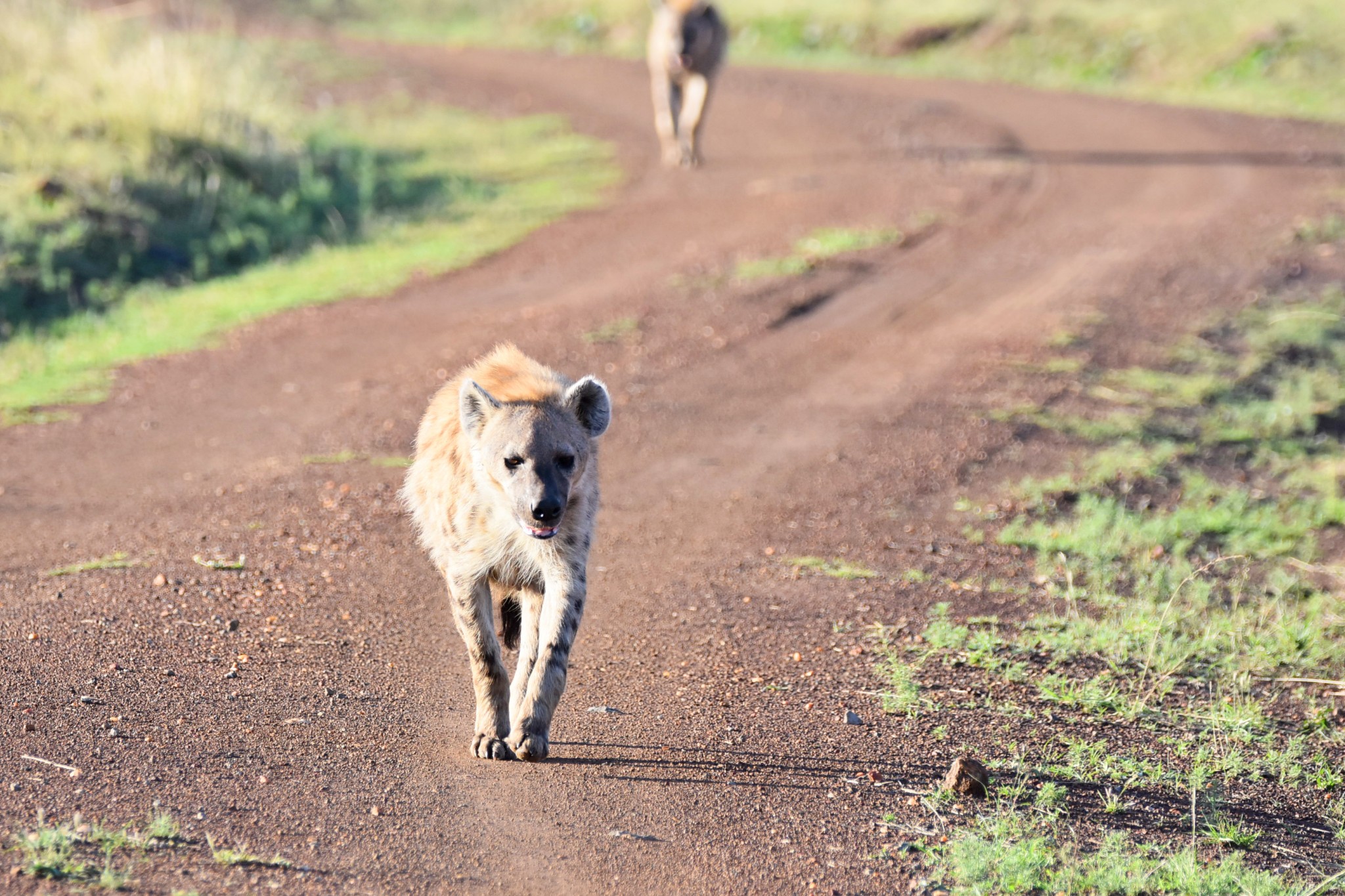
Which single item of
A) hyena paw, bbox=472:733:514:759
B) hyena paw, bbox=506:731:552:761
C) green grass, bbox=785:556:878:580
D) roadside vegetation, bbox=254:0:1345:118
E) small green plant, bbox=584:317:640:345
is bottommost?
green grass, bbox=785:556:878:580

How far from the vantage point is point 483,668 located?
167 inches

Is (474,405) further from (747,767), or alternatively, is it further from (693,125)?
(693,125)

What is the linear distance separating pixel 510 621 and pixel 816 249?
657 cm

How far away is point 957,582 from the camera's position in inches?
238

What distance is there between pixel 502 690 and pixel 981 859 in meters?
1.49

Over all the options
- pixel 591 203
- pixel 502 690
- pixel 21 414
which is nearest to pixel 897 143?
pixel 591 203

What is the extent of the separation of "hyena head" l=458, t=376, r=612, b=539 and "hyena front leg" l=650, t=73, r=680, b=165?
10.4 meters

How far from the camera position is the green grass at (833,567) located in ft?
19.9

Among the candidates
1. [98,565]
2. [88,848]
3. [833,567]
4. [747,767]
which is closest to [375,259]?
[98,565]

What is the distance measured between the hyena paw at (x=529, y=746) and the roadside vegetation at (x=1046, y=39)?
51.3ft

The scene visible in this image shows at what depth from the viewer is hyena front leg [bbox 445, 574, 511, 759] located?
13.7 ft

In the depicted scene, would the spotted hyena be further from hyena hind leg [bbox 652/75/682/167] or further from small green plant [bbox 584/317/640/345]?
small green plant [bbox 584/317/640/345]

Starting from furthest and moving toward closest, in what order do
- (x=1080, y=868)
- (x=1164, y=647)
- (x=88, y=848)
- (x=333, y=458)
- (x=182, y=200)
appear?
(x=182, y=200) < (x=333, y=458) < (x=1164, y=647) < (x=1080, y=868) < (x=88, y=848)

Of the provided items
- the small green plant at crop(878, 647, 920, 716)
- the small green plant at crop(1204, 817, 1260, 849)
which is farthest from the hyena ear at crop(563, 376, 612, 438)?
the small green plant at crop(1204, 817, 1260, 849)
